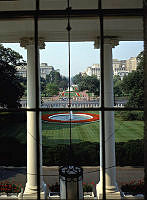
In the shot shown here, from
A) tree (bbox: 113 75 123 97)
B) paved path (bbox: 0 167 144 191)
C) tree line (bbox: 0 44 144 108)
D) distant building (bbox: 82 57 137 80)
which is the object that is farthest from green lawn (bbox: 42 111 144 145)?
distant building (bbox: 82 57 137 80)

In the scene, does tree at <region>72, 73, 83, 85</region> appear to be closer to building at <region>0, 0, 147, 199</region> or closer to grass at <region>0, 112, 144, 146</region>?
building at <region>0, 0, 147, 199</region>

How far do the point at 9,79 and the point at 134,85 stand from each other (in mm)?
9350

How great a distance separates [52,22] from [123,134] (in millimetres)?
19825

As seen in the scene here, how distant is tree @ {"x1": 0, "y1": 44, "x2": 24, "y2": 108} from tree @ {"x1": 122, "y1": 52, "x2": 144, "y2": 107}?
7490 mm

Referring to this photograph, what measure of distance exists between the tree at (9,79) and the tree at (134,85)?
7.49m

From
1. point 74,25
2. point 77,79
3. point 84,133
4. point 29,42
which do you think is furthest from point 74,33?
point 84,133

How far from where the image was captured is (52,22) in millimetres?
8086

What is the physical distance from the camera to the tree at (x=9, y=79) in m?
13.8

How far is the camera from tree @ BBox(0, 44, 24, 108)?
45.4 feet

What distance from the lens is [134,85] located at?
15.3 m

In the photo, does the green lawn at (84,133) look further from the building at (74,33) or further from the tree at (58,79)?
the building at (74,33)

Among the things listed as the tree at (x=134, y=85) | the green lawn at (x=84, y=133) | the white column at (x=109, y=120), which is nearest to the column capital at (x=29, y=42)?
the white column at (x=109, y=120)

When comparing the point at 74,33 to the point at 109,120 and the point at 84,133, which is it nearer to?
the point at 109,120

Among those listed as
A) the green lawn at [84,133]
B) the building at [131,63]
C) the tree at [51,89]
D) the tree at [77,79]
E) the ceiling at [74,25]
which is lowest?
the green lawn at [84,133]
